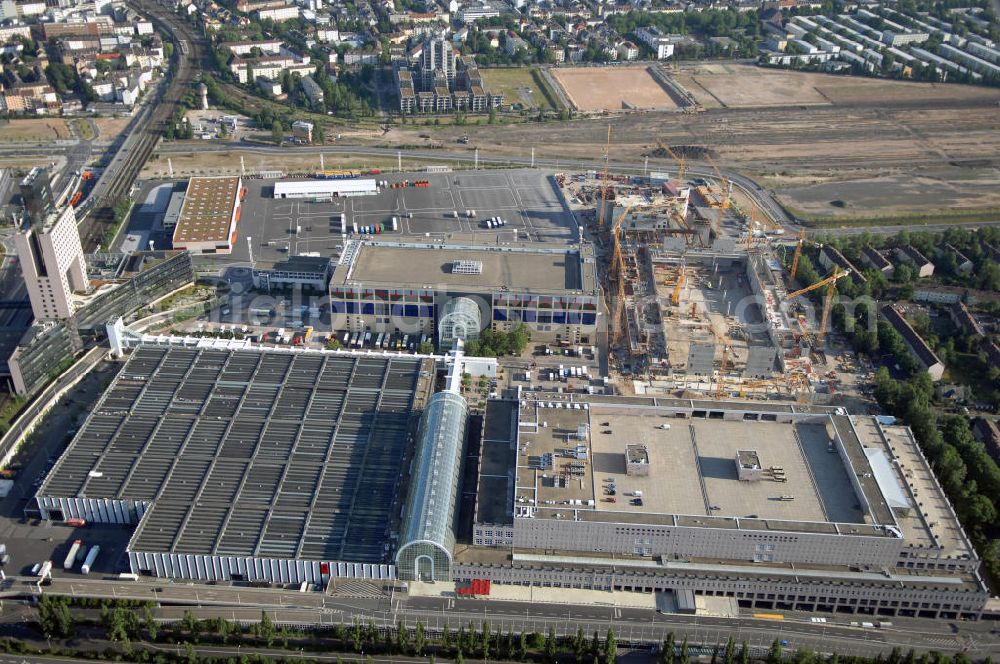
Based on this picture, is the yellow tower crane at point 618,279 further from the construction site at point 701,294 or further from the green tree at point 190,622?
the green tree at point 190,622

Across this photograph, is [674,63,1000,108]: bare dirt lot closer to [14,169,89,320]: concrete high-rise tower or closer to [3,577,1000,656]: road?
[14,169,89,320]: concrete high-rise tower

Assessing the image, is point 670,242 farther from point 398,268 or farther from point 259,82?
point 259,82

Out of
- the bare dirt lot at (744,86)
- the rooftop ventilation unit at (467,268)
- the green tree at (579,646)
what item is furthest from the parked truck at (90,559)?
the bare dirt lot at (744,86)

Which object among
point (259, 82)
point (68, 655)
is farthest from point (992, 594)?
point (259, 82)

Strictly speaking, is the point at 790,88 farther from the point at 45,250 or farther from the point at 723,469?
the point at 45,250

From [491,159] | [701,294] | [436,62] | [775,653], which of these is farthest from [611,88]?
[775,653]

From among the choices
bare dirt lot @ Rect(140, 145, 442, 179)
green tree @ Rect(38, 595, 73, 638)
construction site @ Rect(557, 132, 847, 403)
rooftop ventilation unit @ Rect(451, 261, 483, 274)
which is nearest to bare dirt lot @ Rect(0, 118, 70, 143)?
bare dirt lot @ Rect(140, 145, 442, 179)
